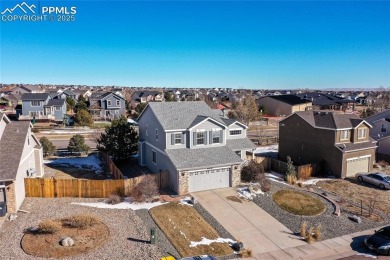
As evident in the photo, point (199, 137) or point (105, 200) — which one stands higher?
point (199, 137)

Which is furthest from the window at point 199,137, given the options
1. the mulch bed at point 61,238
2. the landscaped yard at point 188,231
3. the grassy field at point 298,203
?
the mulch bed at point 61,238

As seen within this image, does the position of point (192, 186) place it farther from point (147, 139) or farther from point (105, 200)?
point (147, 139)

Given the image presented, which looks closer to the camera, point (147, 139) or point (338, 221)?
point (338, 221)

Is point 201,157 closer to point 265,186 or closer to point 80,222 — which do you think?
point 265,186

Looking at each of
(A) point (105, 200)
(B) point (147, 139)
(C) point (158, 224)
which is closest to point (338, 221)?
(C) point (158, 224)

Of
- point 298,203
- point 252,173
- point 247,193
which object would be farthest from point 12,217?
point 298,203

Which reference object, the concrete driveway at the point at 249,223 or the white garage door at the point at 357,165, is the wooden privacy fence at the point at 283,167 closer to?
the white garage door at the point at 357,165
